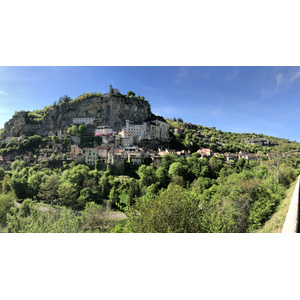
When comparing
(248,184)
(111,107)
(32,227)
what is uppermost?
(111,107)

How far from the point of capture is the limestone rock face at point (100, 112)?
17.9 metres

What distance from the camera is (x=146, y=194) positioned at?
7.70 meters

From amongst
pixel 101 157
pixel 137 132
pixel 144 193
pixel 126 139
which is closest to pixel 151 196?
pixel 144 193

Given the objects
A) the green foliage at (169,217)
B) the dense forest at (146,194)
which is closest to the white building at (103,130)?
the dense forest at (146,194)

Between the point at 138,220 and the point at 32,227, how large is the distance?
85.7 inches

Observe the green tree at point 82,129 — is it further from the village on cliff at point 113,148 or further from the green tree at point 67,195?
the green tree at point 67,195

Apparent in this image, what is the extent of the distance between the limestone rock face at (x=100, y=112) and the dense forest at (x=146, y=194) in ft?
12.7

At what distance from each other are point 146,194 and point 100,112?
1430 cm

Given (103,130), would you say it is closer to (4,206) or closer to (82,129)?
(82,129)

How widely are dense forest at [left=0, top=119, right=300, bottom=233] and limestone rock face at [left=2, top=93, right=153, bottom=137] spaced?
153 inches

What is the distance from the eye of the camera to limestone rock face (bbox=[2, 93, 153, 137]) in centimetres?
1788
